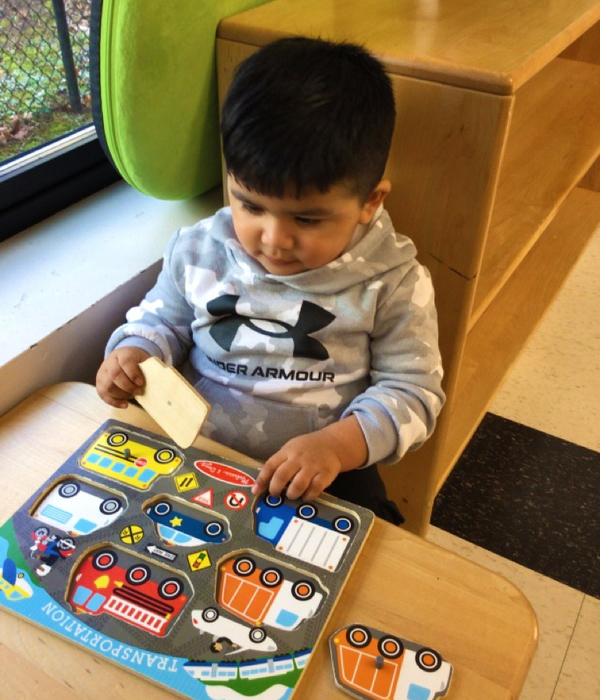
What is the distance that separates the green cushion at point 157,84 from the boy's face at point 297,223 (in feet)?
0.61

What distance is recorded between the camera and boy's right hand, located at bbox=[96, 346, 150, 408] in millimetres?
708

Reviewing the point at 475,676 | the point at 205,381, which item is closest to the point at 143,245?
the point at 205,381

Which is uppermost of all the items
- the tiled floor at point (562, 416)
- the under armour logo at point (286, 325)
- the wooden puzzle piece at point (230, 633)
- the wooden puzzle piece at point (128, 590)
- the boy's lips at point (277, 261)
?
the boy's lips at point (277, 261)

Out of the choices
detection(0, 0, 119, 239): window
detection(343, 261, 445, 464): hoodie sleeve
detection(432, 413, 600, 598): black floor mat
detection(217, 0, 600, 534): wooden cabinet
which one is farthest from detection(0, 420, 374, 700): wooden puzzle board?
detection(432, 413, 600, 598): black floor mat

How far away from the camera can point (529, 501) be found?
1284 millimetres

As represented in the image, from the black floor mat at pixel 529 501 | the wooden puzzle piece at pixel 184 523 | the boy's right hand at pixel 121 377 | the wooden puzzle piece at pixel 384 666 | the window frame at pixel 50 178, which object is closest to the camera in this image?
the wooden puzzle piece at pixel 384 666

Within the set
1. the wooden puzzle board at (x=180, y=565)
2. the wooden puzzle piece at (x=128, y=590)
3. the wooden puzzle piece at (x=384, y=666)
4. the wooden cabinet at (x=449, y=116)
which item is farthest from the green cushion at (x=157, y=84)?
the wooden puzzle piece at (x=384, y=666)

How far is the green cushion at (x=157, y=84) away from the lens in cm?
74

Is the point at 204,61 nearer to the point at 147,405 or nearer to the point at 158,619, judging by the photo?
the point at 147,405

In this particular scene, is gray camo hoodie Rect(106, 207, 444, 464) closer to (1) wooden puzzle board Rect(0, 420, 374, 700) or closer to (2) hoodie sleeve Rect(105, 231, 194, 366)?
(2) hoodie sleeve Rect(105, 231, 194, 366)

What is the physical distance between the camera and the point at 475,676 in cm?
51

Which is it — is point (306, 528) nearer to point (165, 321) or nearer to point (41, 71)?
point (165, 321)

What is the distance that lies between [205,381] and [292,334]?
138 millimetres

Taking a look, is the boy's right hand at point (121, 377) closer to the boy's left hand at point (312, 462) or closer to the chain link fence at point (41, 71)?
the boy's left hand at point (312, 462)
